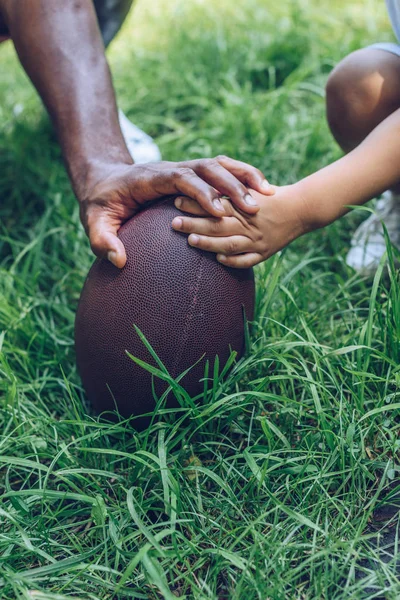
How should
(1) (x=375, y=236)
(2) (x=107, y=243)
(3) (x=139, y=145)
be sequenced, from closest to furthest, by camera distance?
(2) (x=107, y=243), (1) (x=375, y=236), (3) (x=139, y=145)

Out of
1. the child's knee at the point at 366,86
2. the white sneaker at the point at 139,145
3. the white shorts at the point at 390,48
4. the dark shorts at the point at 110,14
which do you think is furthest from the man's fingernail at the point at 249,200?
the dark shorts at the point at 110,14

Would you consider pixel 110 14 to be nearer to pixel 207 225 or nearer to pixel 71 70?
pixel 71 70

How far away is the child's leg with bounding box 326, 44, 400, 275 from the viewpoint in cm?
221

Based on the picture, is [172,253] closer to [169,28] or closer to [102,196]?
[102,196]

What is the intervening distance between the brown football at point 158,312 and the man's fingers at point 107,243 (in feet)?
0.07

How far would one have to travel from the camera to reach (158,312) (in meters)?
1.77

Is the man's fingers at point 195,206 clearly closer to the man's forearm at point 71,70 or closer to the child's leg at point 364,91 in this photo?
the man's forearm at point 71,70

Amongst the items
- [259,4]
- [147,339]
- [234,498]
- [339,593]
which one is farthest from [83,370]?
[259,4]

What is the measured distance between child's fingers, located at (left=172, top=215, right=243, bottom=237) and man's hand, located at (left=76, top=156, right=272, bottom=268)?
0.10 feet

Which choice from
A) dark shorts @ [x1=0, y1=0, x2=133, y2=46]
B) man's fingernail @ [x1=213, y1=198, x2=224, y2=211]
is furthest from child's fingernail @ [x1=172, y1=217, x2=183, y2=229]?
dark shorts @ [x1=0, y1=0, x2=133, y2=46]

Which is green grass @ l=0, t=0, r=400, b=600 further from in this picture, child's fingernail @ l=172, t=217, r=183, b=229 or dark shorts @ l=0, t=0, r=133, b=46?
dark shorts @ l=0, t=0, r=133, b=46

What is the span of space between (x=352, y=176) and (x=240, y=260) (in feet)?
1.36

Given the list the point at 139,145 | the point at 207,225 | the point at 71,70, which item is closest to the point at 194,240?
the point at 207,225

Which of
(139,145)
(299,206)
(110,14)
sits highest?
(110,14)
